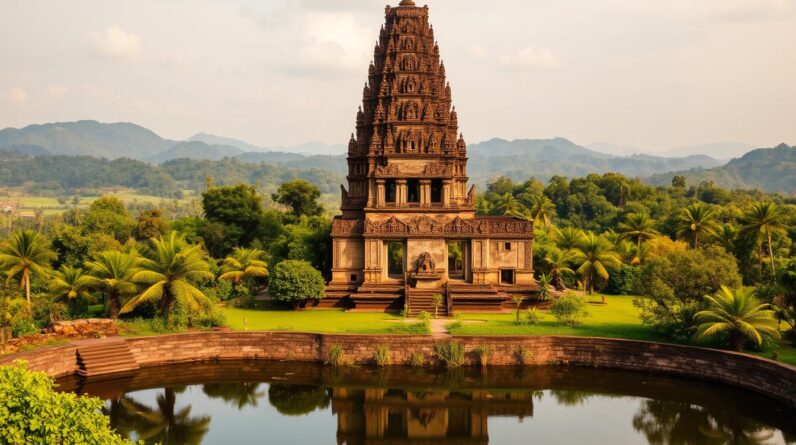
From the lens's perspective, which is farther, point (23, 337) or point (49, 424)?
point (23, 337)

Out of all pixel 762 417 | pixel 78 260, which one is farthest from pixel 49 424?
pixel 78 260

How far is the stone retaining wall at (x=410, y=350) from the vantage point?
2992 centimetres

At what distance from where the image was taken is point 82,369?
29297mm

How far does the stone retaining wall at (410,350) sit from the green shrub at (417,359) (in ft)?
0.45

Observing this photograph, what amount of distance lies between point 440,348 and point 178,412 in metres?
11.7

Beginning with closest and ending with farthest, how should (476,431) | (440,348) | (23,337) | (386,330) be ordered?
(476,431) < (23,337) < (440,348) < (386,330)

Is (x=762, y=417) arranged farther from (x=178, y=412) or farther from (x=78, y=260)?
(x=78, y=260)

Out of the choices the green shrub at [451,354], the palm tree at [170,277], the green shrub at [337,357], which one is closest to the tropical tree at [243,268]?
the palm tree at [170,277]

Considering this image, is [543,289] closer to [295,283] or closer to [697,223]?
[295,283]

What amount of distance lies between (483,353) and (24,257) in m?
23.6

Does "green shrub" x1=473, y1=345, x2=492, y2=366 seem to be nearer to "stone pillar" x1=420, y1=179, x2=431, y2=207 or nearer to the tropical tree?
"stone pillar" x1=420, y1=179, x2=431, y2=207

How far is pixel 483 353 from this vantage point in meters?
31.5

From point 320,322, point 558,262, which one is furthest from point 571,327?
point 320,322

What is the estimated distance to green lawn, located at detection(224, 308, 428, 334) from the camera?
3369cm
